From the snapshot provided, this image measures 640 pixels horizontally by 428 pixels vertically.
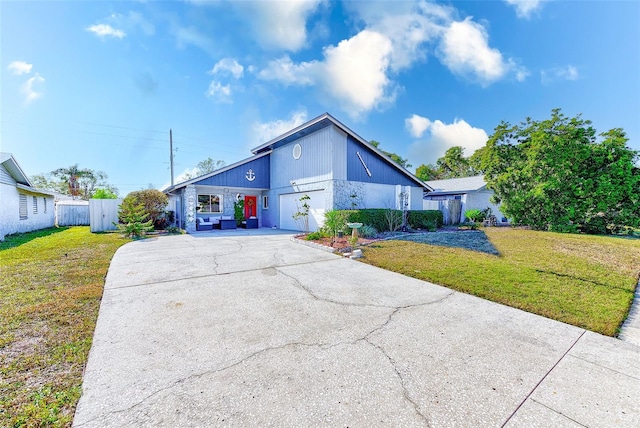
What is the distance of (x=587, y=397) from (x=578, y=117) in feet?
56.9

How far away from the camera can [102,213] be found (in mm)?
14531

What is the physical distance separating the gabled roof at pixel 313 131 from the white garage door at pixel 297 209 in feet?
10.3

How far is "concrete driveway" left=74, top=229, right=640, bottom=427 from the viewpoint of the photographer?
180 centimetres

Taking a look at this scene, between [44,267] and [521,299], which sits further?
[44,267]

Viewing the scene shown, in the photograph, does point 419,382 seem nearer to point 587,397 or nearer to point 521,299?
point 587,397

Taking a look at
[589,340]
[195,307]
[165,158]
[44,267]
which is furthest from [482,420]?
[165,158]

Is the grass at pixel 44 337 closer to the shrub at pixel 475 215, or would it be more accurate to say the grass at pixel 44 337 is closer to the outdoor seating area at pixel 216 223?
the outdoor seating area at pixel 216 223

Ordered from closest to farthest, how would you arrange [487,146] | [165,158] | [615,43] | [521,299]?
[521,299] → [615,43] → [487,146] → [165,158]

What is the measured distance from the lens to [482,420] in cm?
175

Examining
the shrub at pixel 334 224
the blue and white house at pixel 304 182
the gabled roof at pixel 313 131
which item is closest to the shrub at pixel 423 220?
the blue and white house at pixel 304 182

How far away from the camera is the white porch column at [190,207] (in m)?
14.0

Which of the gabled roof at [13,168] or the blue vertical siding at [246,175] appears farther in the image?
the blue vertical siding at [246,175]

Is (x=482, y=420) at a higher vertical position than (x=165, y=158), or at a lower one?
lower

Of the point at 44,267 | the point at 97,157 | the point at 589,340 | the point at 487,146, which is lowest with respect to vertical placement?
the point at 589,340
